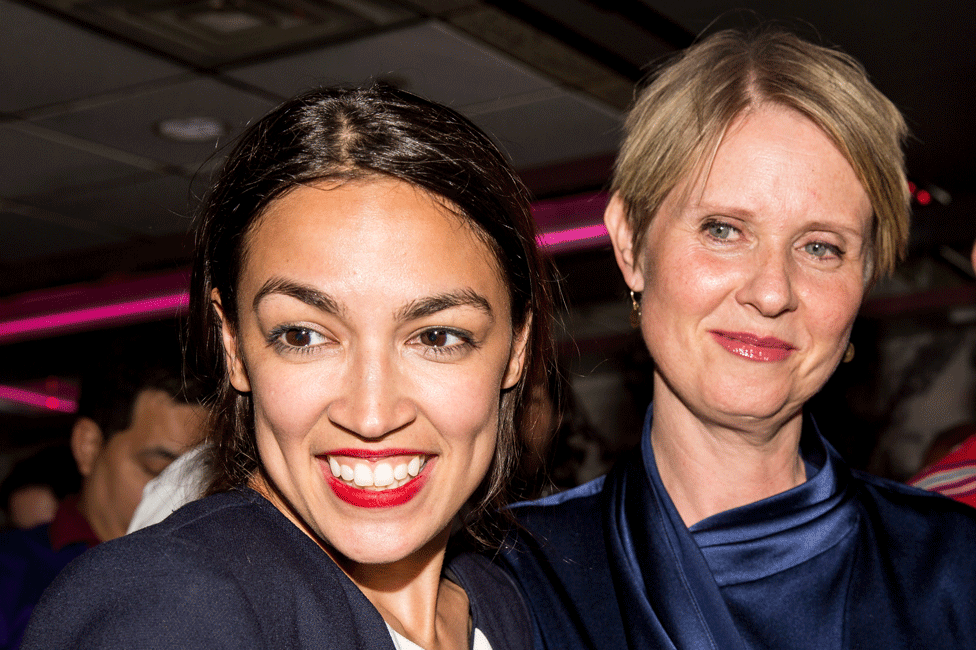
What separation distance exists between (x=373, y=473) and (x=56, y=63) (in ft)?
10.2

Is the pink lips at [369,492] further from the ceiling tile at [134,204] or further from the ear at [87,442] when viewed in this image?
the ceiling tile at [134,204]

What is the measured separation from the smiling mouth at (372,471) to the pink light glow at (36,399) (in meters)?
11.2

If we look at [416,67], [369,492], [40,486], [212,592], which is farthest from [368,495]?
[40,486]

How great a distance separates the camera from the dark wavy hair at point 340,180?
1275 millimetres

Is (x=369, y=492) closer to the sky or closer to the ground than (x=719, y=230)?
closer to the ground

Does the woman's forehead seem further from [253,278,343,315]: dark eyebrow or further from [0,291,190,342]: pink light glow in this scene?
[0,291,190,342]: pink light glow

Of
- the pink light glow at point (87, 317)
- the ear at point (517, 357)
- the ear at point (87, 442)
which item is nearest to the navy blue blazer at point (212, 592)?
the ear at point (517, 357)

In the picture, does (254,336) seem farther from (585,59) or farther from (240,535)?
(585,59)

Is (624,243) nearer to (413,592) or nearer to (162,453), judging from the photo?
(413,592)

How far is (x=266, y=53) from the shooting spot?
146 inches

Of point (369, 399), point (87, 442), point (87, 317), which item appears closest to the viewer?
point (369, 399)

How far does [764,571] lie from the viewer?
1.55m

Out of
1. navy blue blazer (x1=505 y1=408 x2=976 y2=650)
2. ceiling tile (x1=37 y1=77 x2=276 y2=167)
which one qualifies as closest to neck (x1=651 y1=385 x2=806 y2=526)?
navy blue blazer (x1=505 y1=408 x2=976 y2=650)

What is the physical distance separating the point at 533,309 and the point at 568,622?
0.48 metres
